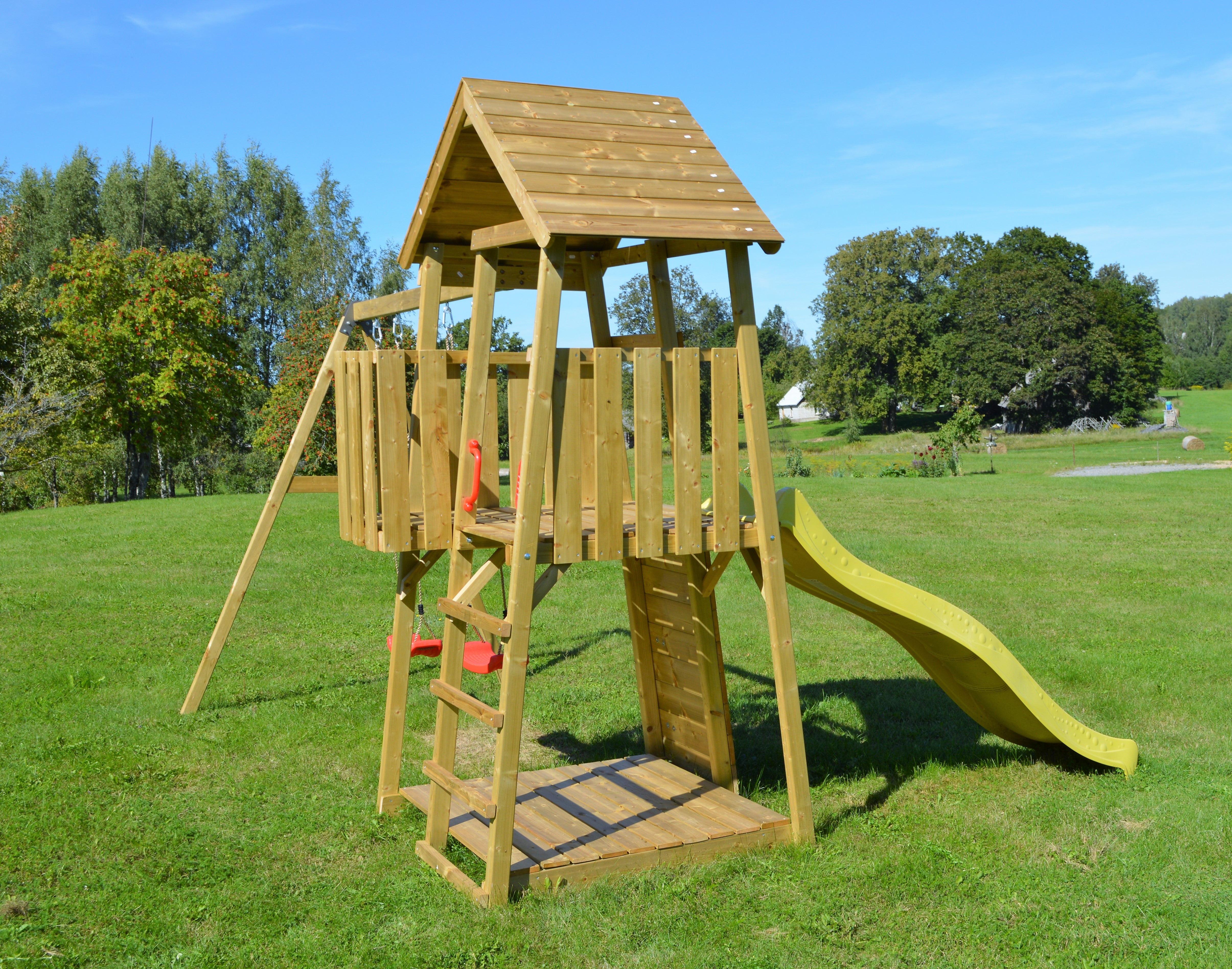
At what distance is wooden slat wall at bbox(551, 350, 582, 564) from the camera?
16.1 feet

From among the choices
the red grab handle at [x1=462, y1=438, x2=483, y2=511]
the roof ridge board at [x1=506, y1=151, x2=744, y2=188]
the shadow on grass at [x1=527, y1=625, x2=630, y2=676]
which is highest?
the roof ridge board at [x1=506, y1=151, x2=744, y2=188]

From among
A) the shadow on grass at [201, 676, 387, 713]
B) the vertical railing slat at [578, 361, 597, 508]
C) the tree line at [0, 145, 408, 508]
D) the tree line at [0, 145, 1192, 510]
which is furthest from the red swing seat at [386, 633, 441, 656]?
the tree line at [0, 145, 408, 508]

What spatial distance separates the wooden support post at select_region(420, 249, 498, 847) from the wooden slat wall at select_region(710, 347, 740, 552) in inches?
48.4

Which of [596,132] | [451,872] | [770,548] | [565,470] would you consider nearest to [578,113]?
[596,132]

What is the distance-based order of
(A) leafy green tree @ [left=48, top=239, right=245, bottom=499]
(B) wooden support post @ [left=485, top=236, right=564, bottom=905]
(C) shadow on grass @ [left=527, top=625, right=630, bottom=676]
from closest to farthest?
(B) wooden support post @ [left=485, top=236, right=564, bottom=905]
(C) shadow on grass @ [left=527, top=625, right=630, bottom=676]
(A) leafy green tree @ [left=48, top=239, right=245, bottom=499]

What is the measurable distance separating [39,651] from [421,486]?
5.67m

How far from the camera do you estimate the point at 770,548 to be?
5523 mm

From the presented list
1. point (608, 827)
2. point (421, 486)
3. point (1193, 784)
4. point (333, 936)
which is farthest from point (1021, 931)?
point (421, 486)

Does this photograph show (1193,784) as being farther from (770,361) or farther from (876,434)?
(770,361)

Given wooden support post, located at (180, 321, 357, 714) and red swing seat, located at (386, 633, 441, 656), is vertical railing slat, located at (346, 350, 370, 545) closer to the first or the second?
red swing seat, located at (386, 633, 441, 656)

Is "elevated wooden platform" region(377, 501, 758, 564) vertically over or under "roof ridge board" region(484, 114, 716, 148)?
under

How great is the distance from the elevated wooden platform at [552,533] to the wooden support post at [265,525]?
5.29ft

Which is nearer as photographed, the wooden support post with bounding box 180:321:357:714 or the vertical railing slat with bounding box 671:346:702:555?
the vertical railing slat with bounding box 671:346:702:555

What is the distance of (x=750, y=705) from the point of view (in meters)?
8.27
